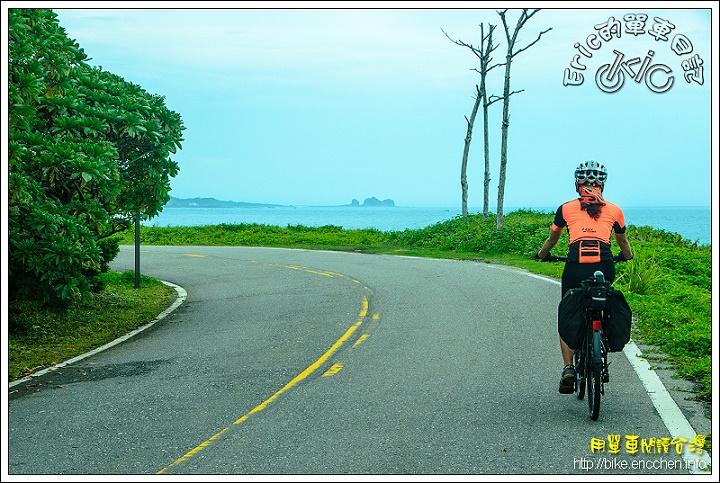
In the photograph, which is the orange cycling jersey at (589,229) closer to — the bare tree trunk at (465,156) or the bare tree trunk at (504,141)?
the bare tree trunk at (504,141)

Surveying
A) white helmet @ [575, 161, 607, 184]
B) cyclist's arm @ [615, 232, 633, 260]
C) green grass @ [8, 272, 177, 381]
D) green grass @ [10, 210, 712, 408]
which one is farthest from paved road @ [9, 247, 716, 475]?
white helmet @ [575, 161, 607, 184]

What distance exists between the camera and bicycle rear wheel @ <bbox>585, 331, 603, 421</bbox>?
7.41m

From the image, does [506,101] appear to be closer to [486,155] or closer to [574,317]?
[486,155]

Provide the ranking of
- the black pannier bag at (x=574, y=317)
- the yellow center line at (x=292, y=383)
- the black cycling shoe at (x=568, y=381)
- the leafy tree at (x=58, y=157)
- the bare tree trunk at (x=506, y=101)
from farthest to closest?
the bare tree trunk at (x=506, y=101) < the leafy tree at (x=58, y=157) < the black cycling shoe at (x=568, y=381) < the black pannier bag at (x=574, y=317) < the yellow center line at (x=292, y=383)

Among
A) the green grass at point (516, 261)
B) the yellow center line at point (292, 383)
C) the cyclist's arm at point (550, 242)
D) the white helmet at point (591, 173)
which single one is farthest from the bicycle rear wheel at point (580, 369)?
the yellow center line at point (292, 383)

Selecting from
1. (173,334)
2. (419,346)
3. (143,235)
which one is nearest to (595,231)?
(419,346)

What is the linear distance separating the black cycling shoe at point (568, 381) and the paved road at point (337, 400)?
0.21 m

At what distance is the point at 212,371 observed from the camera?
10602 millimetres

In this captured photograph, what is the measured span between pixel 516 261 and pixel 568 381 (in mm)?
18562

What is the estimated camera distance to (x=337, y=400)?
873 cm

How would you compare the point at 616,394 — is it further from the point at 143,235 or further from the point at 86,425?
the point at 143,235

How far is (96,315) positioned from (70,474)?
32.6ft

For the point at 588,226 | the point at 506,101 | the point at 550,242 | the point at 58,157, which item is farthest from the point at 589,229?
the point at 506,101

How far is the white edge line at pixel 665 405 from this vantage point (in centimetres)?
651
